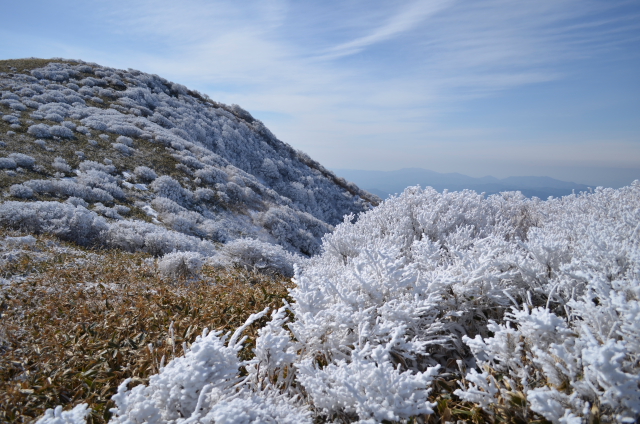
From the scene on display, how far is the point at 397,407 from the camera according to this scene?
6.06ft

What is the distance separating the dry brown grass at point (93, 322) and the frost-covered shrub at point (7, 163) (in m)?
7.20

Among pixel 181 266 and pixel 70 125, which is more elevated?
pixel 70 125

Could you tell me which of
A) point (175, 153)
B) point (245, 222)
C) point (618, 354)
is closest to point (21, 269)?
point (618, 354)

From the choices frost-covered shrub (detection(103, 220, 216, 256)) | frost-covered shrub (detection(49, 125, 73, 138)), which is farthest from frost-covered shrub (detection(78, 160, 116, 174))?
frost-covered shrub (detection(103, 220, 216, 256))

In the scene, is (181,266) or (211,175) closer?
(181,266)

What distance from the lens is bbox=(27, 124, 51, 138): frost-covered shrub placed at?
14.1 m

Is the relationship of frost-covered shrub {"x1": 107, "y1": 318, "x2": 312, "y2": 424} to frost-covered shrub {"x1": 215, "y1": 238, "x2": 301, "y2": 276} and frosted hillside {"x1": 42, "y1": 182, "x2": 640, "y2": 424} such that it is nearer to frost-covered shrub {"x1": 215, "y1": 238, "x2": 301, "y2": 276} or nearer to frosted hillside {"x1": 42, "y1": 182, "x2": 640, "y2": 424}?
frosted hillside {"x1": 42, "y1": 182, "x2": 640, "y2": 424}

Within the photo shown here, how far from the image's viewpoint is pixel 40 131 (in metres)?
14.3

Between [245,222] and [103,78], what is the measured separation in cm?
1901

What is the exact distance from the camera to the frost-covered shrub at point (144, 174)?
13.9 metres

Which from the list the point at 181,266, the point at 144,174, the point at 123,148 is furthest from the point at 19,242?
the point at 123,148

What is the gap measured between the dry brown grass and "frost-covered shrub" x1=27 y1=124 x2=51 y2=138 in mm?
11441

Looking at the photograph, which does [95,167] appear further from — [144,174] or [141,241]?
[141,241]

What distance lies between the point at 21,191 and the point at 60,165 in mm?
2986
